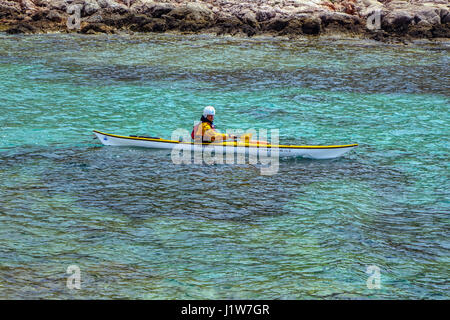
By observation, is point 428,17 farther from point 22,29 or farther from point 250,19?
point 22,29

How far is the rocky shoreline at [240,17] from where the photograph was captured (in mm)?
37250

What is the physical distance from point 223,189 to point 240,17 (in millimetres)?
27553

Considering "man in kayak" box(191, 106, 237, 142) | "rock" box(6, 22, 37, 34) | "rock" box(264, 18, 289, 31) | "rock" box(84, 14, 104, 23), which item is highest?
"rock" box(84, 14, 104, 23)

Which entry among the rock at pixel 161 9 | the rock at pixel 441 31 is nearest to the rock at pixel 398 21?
the rock at pixel 441 31

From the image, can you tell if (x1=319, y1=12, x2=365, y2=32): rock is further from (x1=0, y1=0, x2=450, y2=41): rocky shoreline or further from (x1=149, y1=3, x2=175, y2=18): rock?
(x1=149, y1=3, x2=175, y2=18): rock

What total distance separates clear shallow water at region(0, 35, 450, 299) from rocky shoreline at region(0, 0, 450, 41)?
9.24m

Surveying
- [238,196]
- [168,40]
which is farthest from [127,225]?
[168,40]

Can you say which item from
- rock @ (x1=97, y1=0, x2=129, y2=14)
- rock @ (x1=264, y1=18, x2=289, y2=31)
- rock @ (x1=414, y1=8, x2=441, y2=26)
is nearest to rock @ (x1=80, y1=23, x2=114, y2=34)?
rock @ (x1=97, y1=0, x2=129, y2=14)

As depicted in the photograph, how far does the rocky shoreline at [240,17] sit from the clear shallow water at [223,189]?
9.24 meters

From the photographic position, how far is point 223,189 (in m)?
13.6

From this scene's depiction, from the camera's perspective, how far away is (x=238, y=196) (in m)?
13.1

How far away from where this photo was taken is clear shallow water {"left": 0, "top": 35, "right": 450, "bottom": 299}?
9078 mm

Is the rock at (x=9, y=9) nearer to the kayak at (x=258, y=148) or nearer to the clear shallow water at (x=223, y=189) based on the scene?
the clear shallow water at (x=223, y=189)
